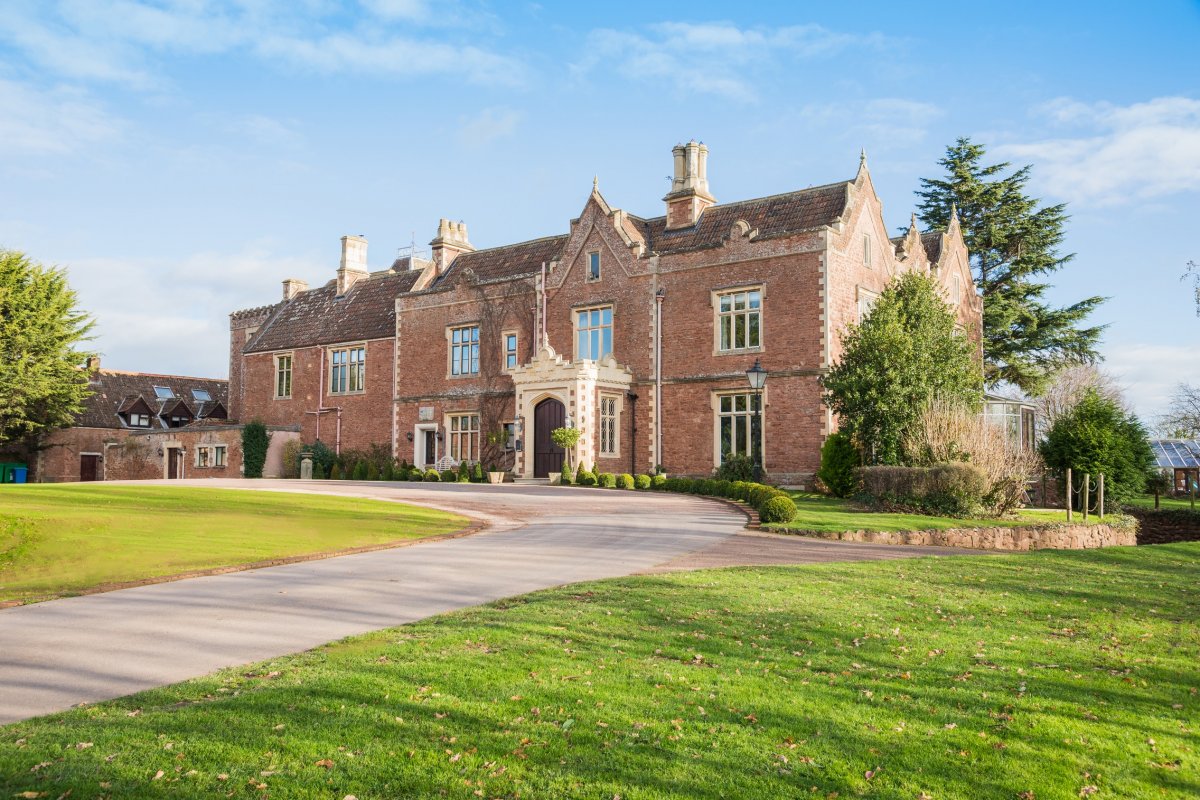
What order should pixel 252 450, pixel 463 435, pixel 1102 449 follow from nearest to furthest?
1. pixel 1102 449
2. pixel 463 435
3. pixel 252 450

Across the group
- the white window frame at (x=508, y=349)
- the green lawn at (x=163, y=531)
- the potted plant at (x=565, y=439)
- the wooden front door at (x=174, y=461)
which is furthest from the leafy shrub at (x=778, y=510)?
the wooden front door at (x=174, y=461)

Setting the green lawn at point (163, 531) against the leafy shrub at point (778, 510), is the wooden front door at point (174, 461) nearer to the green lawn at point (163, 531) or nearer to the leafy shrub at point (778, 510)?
the green lawn at point (163, 531)

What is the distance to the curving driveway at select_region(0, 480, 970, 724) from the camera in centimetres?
649

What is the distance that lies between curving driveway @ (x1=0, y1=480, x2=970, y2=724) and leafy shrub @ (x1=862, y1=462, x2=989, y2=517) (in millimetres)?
5820

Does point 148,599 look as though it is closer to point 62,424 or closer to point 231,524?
point 231,524

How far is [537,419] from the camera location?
33.9m

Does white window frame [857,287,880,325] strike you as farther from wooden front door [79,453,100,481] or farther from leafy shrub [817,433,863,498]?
wooden front door [79,453,100,481]

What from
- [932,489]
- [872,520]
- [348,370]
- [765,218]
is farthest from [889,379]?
[348,370]

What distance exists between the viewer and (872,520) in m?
19.6

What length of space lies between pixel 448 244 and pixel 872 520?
2815cm

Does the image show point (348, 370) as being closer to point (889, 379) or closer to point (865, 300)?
point (865, 300)

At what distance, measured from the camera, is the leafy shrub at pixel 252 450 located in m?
42.3

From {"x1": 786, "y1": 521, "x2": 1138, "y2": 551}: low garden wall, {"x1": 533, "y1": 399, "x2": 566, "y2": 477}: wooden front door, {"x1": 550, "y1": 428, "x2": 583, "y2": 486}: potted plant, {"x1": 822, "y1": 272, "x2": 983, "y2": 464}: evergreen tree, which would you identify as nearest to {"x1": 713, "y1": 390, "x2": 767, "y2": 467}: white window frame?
{"x1": 822, "y1": 272, "x2": 983, "y2": 464}: evergreen tree

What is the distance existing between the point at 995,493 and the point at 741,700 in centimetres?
1789
